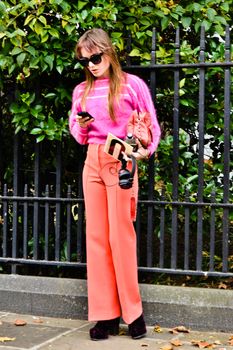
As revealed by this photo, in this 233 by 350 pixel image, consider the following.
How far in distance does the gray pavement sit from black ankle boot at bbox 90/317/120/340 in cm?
5

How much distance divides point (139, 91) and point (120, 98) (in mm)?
165

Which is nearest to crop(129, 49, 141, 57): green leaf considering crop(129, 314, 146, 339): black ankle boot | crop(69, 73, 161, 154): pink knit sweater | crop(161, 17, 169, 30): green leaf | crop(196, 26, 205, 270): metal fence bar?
crop(161, 17, 169, 30): green leaf

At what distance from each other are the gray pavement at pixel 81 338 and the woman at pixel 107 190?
0.12 meters

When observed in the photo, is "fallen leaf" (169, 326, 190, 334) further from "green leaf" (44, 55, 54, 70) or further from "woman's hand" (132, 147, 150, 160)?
"green leaf" (44, 55, 54, 70)

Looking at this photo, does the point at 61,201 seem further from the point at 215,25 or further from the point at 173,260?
the point at 215,25

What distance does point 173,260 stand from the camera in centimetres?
530

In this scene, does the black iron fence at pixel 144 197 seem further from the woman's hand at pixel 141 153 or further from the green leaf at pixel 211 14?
the woman's hand at pixel 141 153

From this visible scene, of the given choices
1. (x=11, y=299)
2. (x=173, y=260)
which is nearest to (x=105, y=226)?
(x=173, y=260)

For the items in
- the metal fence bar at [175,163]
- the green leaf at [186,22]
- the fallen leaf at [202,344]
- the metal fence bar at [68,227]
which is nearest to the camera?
the fallen leaf at [202,344]

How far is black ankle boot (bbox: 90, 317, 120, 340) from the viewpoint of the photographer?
194 inches

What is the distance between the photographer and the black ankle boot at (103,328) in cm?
494

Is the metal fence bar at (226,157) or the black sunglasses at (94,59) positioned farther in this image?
the metal fence bar at (226,157)

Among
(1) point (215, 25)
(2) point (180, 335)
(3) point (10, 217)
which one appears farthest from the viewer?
(3) point (10, 217)

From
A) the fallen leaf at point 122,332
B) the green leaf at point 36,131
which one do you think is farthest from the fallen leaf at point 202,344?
the green leaf at point 36,131
